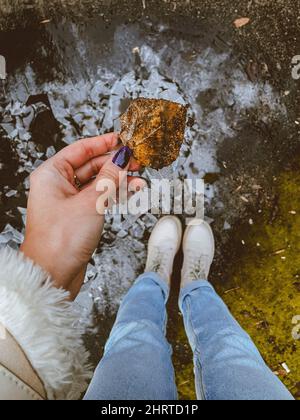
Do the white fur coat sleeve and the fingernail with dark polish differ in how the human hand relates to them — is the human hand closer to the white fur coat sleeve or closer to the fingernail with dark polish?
the fingernail with dark polish

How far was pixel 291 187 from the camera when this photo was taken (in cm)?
217

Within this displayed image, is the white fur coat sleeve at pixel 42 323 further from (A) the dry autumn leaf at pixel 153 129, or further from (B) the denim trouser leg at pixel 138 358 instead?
(A) the dry autumn leaf at pixel 153 129

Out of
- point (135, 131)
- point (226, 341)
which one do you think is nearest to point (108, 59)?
point (135, 131)

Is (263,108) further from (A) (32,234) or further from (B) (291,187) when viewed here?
(A) (32,234)

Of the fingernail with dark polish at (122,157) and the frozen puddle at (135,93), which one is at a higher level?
the frozen puddle at (135,93)

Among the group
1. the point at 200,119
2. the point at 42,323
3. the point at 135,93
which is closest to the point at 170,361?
the point at 42,323

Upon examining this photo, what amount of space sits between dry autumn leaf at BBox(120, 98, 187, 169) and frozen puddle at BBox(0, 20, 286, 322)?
5.6 inches

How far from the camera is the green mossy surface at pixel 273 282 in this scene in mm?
2188

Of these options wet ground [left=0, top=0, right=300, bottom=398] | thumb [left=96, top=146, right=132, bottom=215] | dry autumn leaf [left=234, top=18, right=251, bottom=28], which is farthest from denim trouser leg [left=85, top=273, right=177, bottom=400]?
dry autumn leaf [left=234, top=18, right=251, bottom=28]

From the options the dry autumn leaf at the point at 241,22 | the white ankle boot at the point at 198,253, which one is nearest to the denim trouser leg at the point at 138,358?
the white ankle boot at the point at 198,253

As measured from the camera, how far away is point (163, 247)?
86.3 inches

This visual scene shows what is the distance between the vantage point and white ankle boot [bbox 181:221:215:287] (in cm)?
216

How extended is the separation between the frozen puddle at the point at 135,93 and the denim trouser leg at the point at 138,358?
0.44 metres
